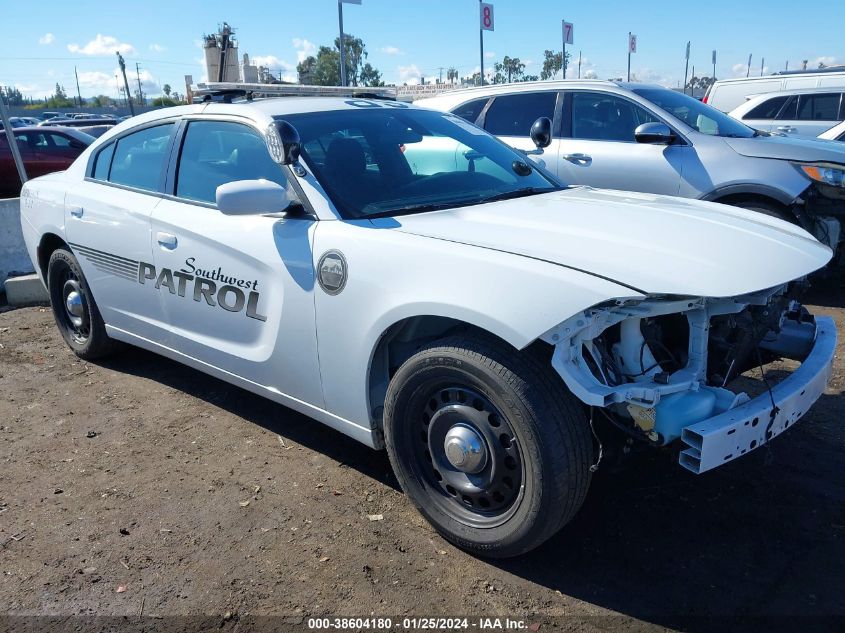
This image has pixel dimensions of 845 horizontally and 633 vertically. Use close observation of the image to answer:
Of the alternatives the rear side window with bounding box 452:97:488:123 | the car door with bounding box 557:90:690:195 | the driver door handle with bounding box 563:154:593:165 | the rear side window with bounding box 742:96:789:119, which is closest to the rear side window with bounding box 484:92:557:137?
the rear side window with bounding box 452:97:488:123

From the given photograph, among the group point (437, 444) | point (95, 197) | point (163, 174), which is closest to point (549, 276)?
point (437, 444)

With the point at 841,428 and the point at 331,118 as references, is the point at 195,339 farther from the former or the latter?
the point at 841,428

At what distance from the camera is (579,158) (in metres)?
6.93

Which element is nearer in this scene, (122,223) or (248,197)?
(248,197)

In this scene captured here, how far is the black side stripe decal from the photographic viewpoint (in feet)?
13.7

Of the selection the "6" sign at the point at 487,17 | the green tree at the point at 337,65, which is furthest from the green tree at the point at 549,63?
the "6" sign at the point at 487,17

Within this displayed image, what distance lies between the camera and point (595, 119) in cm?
699

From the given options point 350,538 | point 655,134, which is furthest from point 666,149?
point 350,538

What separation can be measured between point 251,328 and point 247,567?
1118 mm

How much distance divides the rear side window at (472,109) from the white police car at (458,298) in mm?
3667

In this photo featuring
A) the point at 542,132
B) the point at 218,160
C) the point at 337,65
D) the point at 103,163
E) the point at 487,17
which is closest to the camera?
the point at 218,160

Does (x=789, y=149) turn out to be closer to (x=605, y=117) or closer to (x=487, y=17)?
(x=605, y=117)

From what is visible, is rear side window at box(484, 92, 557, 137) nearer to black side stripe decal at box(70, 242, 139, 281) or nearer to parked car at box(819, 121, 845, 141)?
parked car at box(819, 121, 845, 141)

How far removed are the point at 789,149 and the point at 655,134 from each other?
3.61 feet
